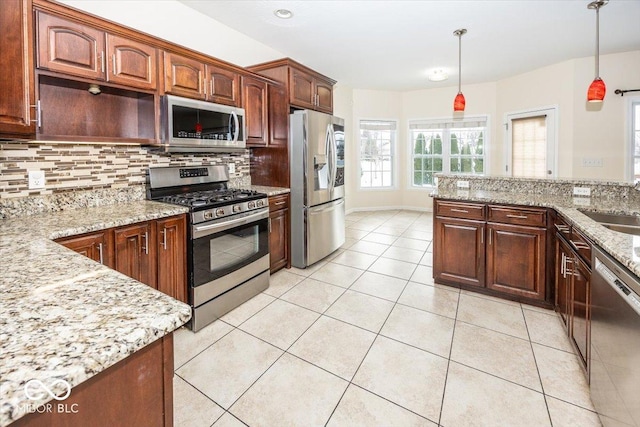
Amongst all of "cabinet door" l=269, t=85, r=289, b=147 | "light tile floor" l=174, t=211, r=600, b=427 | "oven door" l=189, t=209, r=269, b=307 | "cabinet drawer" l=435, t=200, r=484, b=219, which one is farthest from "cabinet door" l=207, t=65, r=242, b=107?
"cabinet drawer" l=435, t=200, r=484, b=219

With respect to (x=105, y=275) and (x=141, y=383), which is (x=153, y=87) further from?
(x=141, y=383)

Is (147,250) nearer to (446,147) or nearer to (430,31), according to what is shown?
(430,31)

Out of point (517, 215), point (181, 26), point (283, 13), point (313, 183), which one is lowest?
point (517, 215)

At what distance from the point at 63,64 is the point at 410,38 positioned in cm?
347

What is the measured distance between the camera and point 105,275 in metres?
0.97

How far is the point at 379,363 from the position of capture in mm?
1924

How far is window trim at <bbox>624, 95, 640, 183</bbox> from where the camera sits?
4.29m

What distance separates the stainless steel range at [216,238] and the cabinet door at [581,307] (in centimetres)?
226

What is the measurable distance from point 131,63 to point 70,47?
13.9 inches

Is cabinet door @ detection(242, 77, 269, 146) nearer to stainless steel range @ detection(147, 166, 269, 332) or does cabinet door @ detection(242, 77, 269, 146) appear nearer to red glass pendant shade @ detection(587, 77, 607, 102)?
stainless steel range @ detection(147, 166, 269, 332)

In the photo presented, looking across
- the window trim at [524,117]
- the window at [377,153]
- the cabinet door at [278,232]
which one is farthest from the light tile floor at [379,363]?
the window at [377,153]

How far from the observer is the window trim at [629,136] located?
14.1 ft

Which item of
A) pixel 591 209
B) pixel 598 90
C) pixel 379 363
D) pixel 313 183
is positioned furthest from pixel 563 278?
pixel 313 183

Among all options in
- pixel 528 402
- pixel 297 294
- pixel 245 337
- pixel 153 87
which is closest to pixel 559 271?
pixel 528 402
